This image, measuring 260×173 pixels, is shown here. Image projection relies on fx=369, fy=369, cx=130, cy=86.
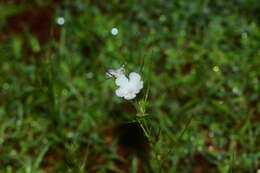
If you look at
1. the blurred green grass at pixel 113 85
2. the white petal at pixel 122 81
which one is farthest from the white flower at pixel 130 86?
the blurred green grass at pixel 113 85

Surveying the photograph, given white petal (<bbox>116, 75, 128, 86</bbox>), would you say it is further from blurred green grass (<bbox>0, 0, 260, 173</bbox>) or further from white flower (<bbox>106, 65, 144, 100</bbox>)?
blurred green grass (<bbox>0, 0, 260, 173</bbox>)

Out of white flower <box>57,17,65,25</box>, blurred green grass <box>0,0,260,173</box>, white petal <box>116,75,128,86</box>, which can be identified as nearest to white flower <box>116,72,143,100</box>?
white petal <box>116,75,128,86</box>

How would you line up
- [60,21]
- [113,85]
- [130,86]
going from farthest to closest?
[60,21]
[113,85]
[130,86]

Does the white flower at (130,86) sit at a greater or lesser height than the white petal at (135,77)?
lesser

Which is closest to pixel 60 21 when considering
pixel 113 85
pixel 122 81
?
pixel 113 85

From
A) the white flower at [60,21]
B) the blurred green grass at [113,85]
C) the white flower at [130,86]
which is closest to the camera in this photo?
the white flower at [130,86]

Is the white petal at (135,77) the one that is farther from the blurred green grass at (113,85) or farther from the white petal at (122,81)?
the blurred green grass at (113,85)

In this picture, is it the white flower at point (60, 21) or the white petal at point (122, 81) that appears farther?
the white flower at point (60, 21)

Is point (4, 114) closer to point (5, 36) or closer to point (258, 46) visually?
point (5, 36)

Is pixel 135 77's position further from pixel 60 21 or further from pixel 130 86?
pixel 60 21
